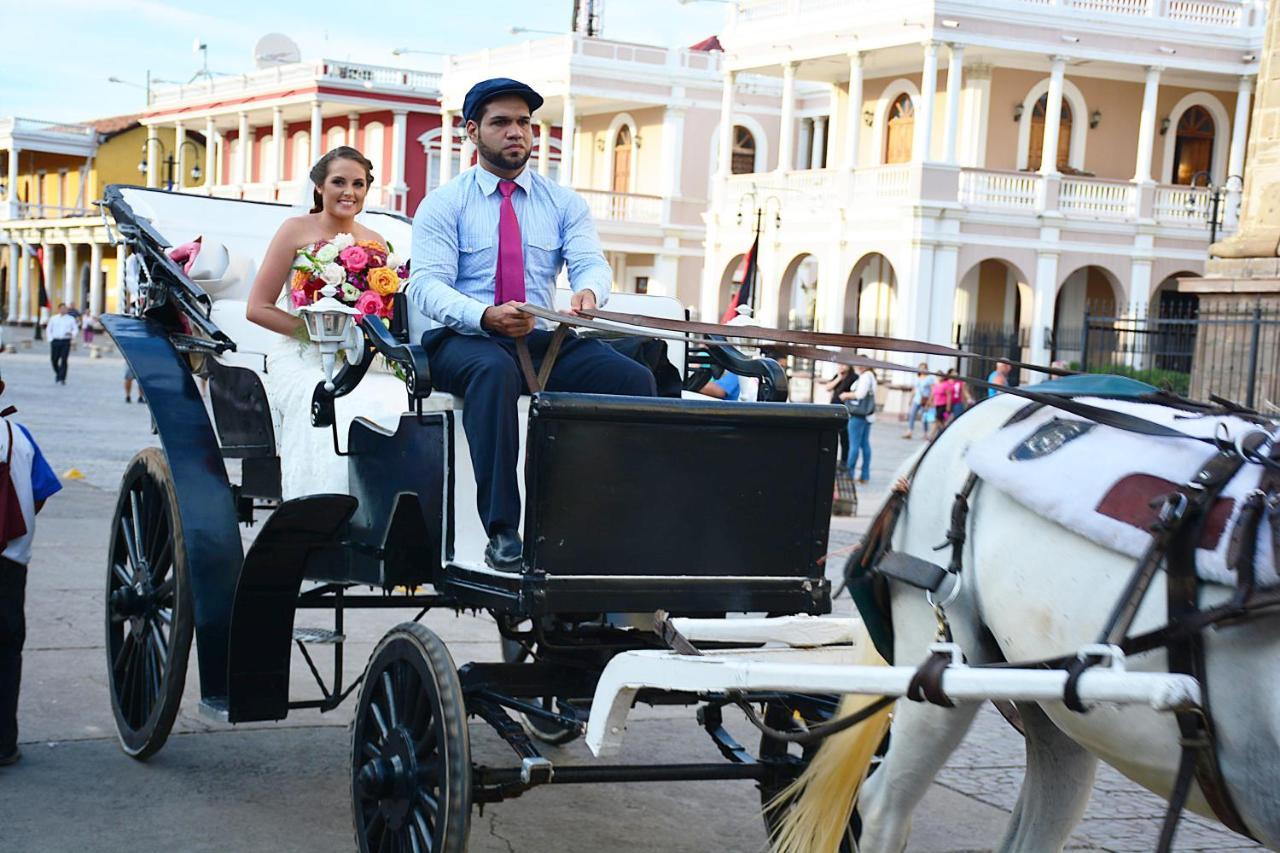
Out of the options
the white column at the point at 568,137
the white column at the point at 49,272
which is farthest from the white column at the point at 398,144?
the white column at the point at 49,272

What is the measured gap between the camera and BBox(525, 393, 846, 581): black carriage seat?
4.07 meters

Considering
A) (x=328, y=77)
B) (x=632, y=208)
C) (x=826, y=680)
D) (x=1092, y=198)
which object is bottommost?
(x=826, y=680)

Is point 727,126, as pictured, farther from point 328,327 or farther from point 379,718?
point 379,718

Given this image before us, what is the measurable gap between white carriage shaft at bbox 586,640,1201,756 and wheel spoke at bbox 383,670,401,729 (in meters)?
0.69

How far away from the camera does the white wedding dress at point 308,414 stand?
17.6 ft

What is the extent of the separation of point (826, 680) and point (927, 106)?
2981cm

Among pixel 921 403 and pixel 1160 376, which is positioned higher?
pixel 1160 376

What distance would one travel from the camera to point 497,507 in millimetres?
4188

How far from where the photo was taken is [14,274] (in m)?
69.2

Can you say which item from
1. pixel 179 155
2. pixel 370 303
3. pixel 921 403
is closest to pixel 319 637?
pixel 370 303

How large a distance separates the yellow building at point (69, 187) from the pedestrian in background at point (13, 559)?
196 ft

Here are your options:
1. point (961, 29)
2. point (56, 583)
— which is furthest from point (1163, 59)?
point (56, 583)

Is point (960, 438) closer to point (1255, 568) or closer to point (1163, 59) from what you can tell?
point (1255, 568)

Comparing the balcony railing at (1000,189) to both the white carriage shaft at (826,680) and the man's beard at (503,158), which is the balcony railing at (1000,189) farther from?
the white carriage shaft at (826,680)
